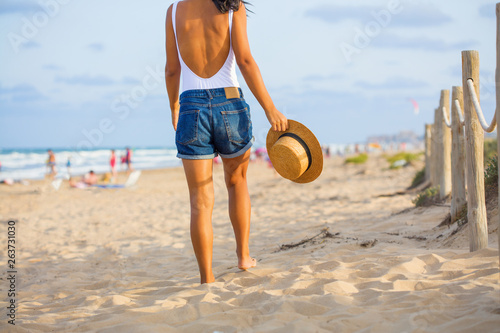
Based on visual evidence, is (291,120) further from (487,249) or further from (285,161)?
(487,249)

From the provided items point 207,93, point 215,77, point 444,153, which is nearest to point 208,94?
point 207,93

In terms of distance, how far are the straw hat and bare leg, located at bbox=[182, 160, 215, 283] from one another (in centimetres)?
47

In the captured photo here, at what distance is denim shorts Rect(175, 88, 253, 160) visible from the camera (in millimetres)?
2867

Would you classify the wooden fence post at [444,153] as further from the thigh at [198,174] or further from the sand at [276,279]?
the thigh at [198,174]

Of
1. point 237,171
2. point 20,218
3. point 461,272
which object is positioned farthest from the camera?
point 20,218

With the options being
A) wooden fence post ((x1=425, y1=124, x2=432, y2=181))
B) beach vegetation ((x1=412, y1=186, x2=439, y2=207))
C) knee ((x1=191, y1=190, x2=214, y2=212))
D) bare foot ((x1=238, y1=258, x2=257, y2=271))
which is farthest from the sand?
wooden fence post ((x1=425, y1=124, x2=432, y2=181))

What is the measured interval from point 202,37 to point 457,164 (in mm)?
2718

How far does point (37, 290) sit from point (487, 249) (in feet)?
11.1

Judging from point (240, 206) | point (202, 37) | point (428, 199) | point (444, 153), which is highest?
point (202, 37)

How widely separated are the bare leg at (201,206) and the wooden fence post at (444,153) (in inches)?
155

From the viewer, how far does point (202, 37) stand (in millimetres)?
2920

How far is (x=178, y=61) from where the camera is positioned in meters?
3.12

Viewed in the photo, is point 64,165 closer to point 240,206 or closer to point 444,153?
point 444,153

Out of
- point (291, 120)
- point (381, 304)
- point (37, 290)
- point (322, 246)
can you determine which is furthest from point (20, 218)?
point (381, 304)
